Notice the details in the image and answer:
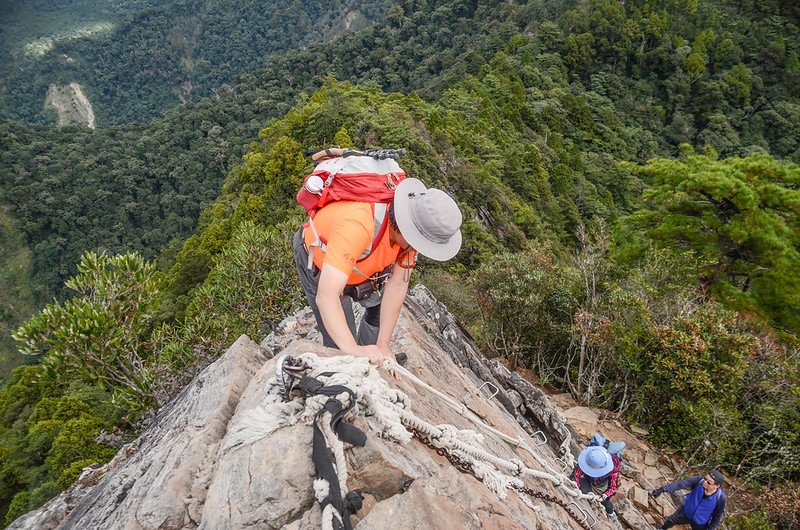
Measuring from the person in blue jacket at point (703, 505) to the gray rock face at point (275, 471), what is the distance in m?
2.65

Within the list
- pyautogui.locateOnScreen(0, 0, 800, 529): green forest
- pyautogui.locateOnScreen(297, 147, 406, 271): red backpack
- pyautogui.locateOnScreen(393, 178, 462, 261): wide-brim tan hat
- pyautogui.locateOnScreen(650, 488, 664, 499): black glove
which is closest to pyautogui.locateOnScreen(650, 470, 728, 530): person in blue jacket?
pyautogui.locateOnScreen(650, 488, 664, 499): black glove

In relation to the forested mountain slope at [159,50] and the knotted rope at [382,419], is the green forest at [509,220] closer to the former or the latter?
the knotted rope at [382,419]

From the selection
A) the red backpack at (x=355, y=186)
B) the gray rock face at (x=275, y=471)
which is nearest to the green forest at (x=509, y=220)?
the gray rock face at (x=275, y=471)

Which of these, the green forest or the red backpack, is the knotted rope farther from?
the green forest

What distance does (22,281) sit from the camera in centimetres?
6688

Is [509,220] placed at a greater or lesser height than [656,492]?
lesser

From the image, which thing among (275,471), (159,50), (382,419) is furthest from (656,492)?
(159,50)

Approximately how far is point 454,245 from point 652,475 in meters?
7.08

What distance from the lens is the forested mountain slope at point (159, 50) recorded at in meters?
136

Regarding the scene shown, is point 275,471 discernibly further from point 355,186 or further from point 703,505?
point 703,505

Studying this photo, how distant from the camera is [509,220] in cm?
2958

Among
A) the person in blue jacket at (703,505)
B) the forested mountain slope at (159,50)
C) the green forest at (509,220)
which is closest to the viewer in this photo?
the person in blue jacket at (703,505)

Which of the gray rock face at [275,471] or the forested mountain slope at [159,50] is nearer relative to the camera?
the gray rock face at [275,471]

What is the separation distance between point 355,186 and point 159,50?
179 m
